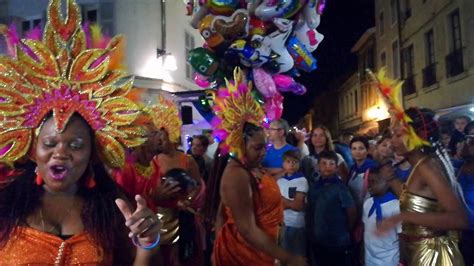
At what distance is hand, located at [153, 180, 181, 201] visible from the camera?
12.0ft

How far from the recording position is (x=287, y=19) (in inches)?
271

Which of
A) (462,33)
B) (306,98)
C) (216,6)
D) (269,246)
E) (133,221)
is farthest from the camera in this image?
(306,98)

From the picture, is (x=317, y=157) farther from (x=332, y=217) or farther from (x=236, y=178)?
(x=236, y=178)

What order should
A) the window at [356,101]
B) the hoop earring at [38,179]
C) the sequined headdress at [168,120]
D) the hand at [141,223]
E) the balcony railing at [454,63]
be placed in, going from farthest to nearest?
the window at [356,101]
the balcony railing at [454,63]
the sequined headdress at [168,120]
the hoop earring at [38,179]
the hand at [141,223]

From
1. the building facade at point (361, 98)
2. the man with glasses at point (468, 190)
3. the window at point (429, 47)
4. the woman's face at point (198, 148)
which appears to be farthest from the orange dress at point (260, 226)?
the building facade at point (361, 98)

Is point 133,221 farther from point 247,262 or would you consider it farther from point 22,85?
point 247,262

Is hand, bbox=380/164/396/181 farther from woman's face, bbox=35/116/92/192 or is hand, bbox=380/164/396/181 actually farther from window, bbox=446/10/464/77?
window, bbox=446/10/464/77

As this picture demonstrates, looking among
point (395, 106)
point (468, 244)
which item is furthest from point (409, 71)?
point (395, 106)

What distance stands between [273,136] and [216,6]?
2.07 m

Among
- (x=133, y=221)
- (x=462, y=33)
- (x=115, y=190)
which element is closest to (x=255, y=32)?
(x=115, y=190)

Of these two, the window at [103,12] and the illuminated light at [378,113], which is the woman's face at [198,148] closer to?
the window at [103,12]

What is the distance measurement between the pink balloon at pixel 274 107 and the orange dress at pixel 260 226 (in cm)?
331

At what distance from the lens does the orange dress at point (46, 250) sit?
2018mm

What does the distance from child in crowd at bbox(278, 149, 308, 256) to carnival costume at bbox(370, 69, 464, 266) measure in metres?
1.94
